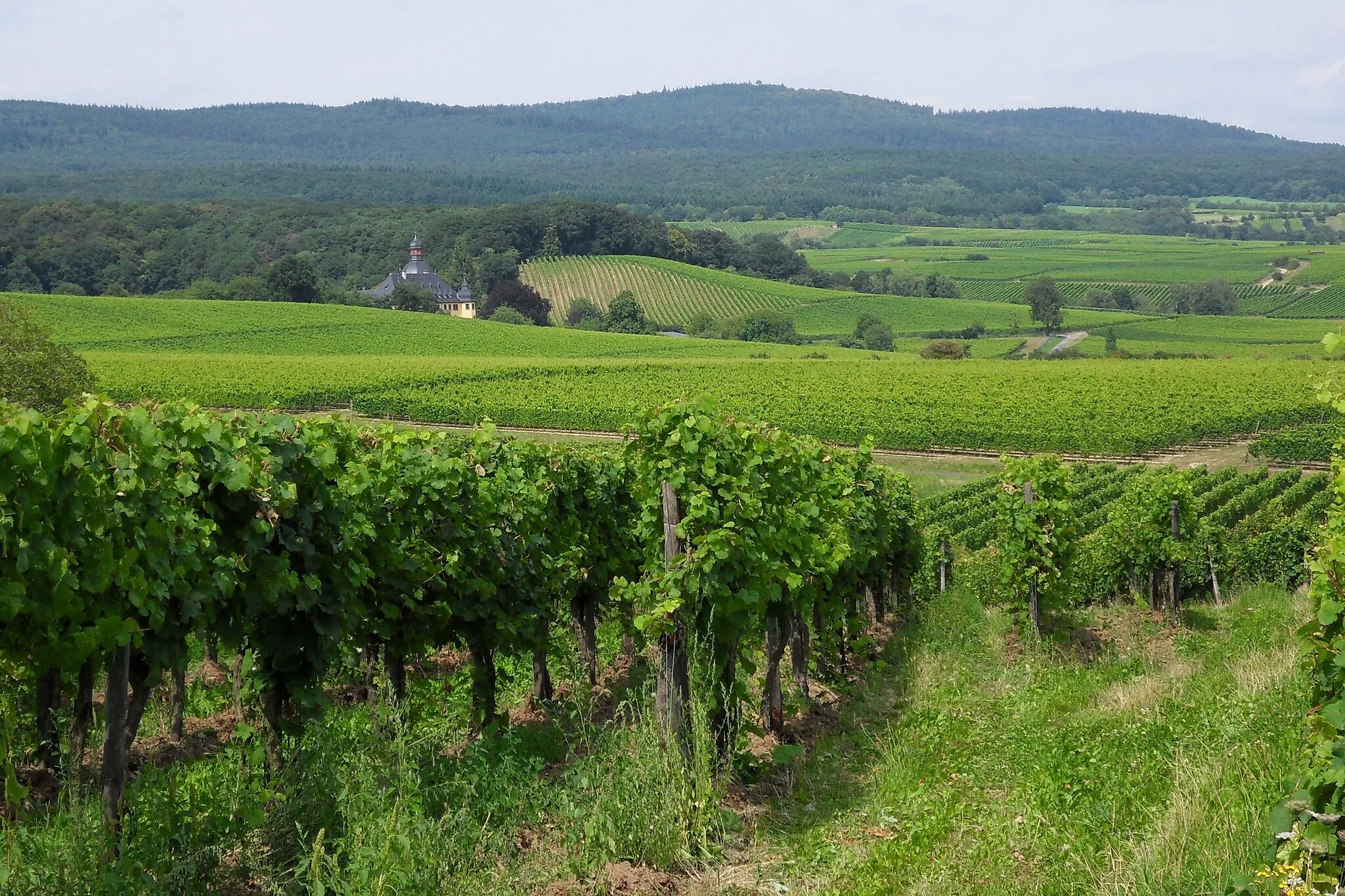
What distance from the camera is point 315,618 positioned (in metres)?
7.50

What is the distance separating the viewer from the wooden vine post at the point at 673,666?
7676mm

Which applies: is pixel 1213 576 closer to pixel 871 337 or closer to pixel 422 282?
pixel 871 337

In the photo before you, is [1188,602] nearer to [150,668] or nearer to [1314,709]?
[1314,709]

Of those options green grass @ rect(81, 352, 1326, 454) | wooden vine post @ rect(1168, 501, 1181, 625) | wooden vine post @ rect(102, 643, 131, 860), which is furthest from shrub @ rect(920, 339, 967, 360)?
wooden vine post @ rect(102, 643, 131, 860)

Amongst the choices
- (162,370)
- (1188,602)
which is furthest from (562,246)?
(1188,602)

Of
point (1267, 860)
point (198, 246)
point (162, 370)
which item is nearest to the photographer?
point (1267, 860)

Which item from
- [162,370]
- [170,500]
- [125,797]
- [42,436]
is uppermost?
[42,436]

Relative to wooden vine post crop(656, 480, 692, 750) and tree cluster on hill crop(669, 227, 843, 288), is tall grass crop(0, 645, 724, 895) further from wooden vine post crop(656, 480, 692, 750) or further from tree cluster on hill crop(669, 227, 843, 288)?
tree cluster on hill crop(669, 227, 843, 288)

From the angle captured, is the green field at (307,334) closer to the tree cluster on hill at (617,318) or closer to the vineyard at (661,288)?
the tree cluster on hill at (617,318)

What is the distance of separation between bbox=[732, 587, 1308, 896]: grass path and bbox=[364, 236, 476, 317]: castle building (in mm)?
102587

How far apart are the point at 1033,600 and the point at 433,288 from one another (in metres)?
109

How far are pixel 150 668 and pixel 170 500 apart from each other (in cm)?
103

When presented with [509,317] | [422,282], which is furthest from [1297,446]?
[422,282]

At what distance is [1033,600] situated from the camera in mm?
16609
